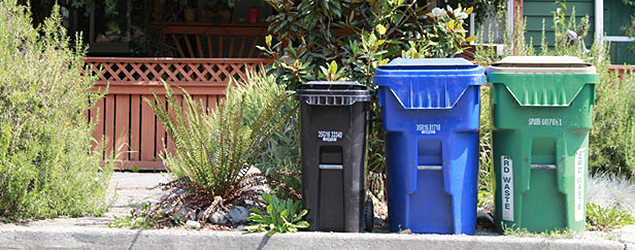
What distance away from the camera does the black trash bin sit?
4488 mm

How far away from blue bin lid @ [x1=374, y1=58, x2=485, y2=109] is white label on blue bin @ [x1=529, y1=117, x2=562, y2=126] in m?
0.43

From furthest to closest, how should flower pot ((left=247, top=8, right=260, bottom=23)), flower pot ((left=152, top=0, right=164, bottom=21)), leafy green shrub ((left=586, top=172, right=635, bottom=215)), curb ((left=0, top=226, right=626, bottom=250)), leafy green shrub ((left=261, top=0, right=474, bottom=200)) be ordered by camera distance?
flower pot ((left=247, top=8, right=260, bottom=23)) < flower pot ((left=152, top=0, right=164, bottom=21)) < leafy green shrub ((left=261, top=0, right=474, bottom=200)) < leafy green shrub ((left=586, top=172, right=635, bottom=215)) < curb ((left=0, top=226, right=626, bottom=250))

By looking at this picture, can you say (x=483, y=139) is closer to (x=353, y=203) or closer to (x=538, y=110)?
(x=538, y=110)

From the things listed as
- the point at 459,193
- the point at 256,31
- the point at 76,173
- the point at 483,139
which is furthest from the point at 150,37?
the point at 459,193

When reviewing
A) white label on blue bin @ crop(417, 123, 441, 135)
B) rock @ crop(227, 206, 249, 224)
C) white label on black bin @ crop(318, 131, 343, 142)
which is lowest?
rock @ crop(227, 206, 249, 224)

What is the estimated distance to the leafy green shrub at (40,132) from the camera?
4.79 meters

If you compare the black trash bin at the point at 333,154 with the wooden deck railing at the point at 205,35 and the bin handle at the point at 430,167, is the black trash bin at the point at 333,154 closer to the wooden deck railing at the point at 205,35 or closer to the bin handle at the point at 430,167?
the bin handle at the point at 430,167

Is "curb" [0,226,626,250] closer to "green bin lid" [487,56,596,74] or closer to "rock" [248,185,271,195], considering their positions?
"rock" [248,185,271,195]

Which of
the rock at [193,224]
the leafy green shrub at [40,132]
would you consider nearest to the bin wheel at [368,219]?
the rock at [193,224]

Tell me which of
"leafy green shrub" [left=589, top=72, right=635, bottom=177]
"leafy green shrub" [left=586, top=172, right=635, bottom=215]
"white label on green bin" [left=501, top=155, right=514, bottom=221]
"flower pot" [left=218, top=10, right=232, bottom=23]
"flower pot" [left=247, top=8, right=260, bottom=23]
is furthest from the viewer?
"flower pot" [left=218, top=10, right=232, bottom=23]

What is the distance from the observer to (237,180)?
16.7 ft

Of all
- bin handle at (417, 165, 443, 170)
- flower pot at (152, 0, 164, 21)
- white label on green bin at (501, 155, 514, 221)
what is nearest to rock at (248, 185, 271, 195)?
bin handle at (417, 165, 443, 170)

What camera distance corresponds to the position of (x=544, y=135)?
445 cm

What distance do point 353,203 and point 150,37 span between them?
7642 mm
